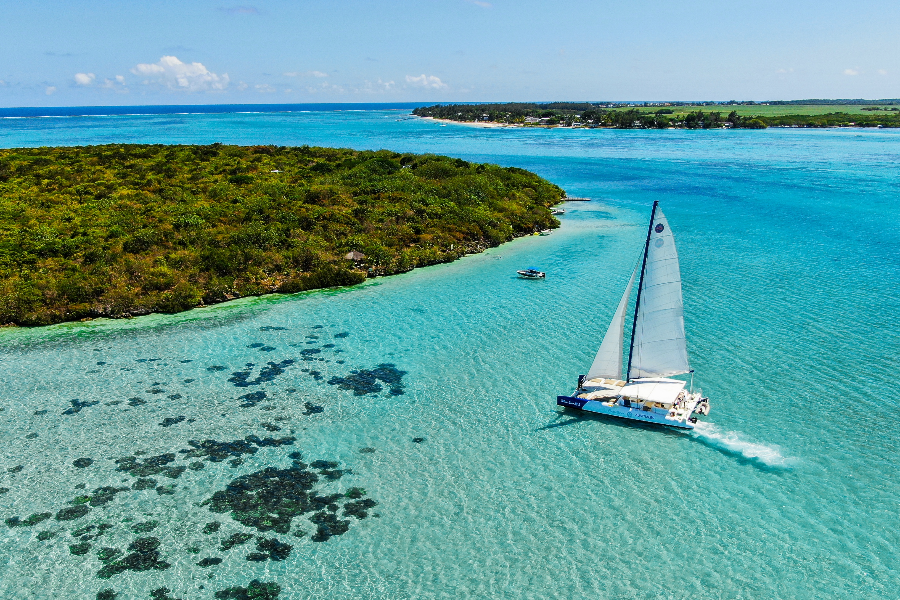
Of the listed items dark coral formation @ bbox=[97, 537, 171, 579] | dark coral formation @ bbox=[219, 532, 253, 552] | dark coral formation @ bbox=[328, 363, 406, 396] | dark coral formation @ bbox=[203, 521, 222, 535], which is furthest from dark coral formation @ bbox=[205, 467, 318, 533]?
dark coral formation @ bbox=[328, 363, 406, 396]

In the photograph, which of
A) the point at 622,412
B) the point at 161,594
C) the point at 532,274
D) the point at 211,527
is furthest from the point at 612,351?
the point at 532,274

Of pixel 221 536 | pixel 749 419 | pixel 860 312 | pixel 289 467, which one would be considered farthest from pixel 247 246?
pixel 860 312

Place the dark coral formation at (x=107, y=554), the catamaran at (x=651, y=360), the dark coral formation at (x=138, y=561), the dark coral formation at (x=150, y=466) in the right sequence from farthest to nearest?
the catamaran at (x=651, y=360) < the dark coral formation at (x=150, y=466) < the dark coral formation at (x=107, y=554) < the dark coral formation at (x=138, y=561)

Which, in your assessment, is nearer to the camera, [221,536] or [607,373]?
[221,536]

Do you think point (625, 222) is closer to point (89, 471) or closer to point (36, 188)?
point (89, 471)

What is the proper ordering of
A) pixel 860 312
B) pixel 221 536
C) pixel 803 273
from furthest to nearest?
pixel 803 273 < pixel 860 312 < pixel 221 536

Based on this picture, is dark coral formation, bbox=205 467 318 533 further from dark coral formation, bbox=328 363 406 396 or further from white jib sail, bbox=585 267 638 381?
white jib sail, bbox=585 267 638 381

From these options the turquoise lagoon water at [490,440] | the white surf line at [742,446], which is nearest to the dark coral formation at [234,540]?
the turquoise lagoon water at [490,440]

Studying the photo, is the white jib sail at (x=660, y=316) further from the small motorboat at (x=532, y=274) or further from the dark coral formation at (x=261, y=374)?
the small motorboat at (x=532, y=274)
